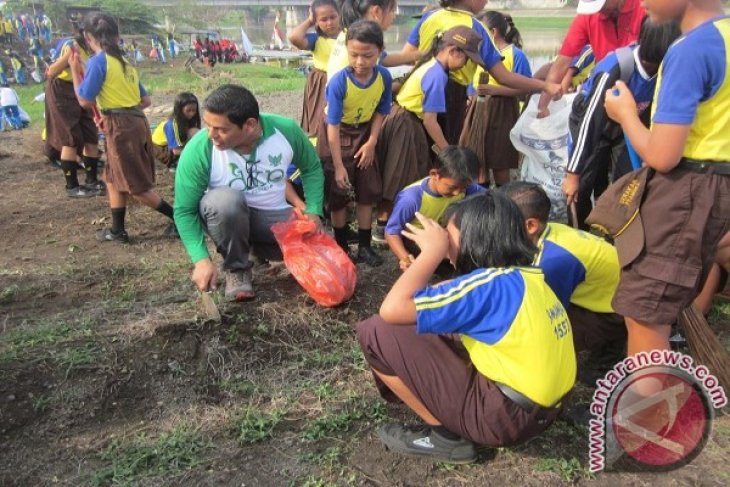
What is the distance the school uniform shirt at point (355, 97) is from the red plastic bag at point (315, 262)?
0.77 meters

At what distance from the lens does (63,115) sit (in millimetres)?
5203

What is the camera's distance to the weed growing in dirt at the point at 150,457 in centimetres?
193

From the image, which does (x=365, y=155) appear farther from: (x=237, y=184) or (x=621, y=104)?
(x=621, y=104)

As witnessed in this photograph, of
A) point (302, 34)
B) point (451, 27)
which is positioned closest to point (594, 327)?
point (451, 27)

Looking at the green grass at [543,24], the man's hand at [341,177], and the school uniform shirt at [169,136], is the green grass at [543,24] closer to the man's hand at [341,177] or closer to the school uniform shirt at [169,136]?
the school uniform shirt at [169,136]

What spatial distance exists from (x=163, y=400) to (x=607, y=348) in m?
1.98

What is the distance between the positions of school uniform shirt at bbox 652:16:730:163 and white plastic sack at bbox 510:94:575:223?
2.14 meters

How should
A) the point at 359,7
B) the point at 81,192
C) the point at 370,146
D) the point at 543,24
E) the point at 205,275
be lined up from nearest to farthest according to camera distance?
the point at 205,275 < the point at 370,146 < the point at 359,7 < the point at 81,192 < the point at 543,24

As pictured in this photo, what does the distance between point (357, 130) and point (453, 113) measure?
0.81 meters

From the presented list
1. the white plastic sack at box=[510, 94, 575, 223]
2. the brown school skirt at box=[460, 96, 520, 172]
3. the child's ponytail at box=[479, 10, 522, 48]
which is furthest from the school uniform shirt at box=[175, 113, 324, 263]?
the child's ponytail at box=[479, 10, 522, 48]

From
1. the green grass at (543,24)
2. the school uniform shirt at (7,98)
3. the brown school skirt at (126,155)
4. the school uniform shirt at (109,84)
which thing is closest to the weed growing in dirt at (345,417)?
the brown school skirt at (126,155)

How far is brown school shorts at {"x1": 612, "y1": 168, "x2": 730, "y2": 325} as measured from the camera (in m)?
1.74

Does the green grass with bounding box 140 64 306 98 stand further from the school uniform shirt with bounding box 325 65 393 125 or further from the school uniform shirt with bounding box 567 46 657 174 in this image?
the school uniform shirt with bounding box 567 46 657 174

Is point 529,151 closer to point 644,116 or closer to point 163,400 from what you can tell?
point 644,116
